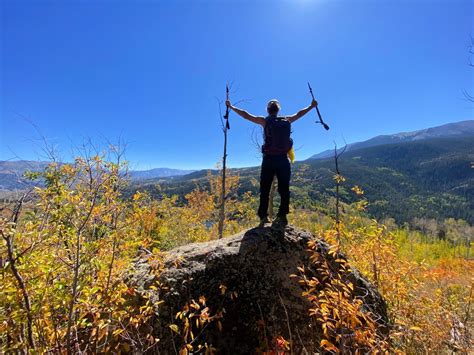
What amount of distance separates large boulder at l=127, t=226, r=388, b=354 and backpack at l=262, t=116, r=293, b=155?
1.57 metres

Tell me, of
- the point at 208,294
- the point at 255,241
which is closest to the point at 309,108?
the point at 255,241

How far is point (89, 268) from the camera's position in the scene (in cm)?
264

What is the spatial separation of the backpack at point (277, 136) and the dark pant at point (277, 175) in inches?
5.9

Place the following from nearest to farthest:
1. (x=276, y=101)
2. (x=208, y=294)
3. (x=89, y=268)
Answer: (x=89, y=268) → (x=208, y=294) → (x=276, y=101)

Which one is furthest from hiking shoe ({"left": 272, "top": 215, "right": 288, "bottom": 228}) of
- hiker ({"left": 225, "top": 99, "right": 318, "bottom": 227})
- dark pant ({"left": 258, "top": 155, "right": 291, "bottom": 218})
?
dark pant ({"left": 258, "top": 155, "right": 291, "bottom": 218})

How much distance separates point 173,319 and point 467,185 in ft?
749

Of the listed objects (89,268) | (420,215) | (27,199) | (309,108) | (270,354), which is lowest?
(420,215)

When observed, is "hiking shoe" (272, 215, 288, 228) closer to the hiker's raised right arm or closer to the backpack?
the backpack

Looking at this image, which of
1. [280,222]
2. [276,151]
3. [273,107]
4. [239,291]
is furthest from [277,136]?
[239,291]

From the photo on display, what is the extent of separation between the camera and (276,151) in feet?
15.8

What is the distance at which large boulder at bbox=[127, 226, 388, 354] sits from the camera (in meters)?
3.57

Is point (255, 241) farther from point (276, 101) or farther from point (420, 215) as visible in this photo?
point (420, 215)

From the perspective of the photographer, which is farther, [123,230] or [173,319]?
[173,319]

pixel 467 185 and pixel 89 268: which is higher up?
pixel 89 268
